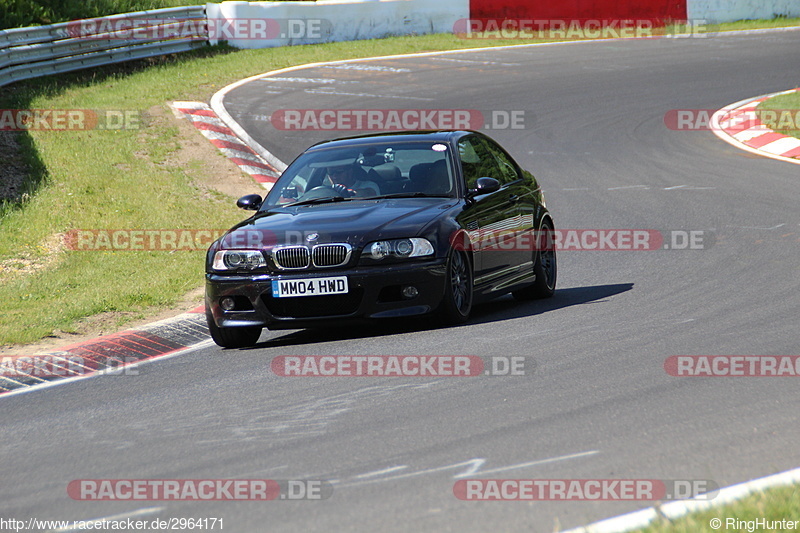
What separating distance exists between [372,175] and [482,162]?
3.37 feet

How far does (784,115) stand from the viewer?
1891 centimetres

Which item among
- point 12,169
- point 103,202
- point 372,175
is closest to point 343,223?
point 372,175

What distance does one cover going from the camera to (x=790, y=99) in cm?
2009

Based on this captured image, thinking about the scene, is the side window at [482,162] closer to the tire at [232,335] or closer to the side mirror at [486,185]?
the side mirror at [486,185]

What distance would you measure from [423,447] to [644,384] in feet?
5.08

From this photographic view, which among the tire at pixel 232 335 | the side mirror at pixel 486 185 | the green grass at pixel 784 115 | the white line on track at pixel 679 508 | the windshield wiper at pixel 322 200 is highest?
the white line on track at pixel 679 508

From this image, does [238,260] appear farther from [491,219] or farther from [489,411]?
[489,411]

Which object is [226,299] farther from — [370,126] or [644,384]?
[370,126]

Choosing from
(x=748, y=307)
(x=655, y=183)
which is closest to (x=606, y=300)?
(x=748, y=307)

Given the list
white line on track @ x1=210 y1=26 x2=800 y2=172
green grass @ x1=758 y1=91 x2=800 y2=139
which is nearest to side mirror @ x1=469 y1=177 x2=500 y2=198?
white line on track @ x1=210 y1=26 x2=800 y2=172

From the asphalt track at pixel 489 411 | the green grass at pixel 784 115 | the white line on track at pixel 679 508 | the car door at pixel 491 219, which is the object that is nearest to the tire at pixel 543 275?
the asphalt track at pixel 489 411

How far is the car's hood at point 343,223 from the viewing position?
26.6 feet

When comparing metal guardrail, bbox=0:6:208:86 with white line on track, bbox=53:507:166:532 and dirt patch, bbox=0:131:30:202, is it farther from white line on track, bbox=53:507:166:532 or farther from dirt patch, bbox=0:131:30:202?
white line on track, bbox=53:507:166:532

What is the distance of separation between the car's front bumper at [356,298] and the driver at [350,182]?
1.21 meters
